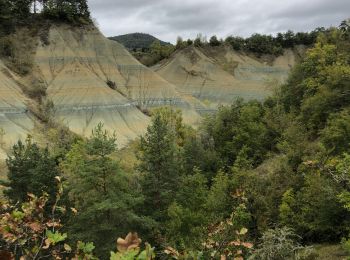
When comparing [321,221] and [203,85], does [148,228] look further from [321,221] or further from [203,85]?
[203,85]

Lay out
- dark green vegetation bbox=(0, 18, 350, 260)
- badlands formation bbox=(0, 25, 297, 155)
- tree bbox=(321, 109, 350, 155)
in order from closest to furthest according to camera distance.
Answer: dark green vegetation bbox=(0, 18, 350, 260) → tree bbox=(321, 109, 350, 155) → badlands formation bbox=(0, 25, 297, 155)

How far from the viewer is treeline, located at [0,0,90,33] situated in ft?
265

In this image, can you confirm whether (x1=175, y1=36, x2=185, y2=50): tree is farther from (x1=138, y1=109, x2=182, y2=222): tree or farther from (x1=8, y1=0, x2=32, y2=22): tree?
(x1=138, y1=109, x2=182, y2=222): tree

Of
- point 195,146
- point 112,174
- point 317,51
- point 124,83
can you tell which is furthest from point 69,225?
point 124,83

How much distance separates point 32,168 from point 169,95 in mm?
56223

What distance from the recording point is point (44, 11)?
83.9m

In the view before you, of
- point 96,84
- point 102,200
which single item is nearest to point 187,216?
point 102,200

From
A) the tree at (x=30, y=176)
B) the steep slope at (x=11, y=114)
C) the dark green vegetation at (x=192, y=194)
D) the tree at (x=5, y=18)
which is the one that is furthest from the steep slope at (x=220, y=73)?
the tree at (x=30, y=176)

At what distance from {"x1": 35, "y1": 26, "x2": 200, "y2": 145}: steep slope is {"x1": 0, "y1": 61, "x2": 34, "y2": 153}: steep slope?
566cm

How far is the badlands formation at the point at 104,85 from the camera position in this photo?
229 ft

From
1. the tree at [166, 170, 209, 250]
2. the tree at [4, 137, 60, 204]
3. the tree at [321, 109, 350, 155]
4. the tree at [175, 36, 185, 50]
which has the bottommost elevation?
the tree at [166, 170, 209, 250]

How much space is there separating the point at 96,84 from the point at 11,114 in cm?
1657

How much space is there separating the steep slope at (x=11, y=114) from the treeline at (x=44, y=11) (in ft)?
40.4

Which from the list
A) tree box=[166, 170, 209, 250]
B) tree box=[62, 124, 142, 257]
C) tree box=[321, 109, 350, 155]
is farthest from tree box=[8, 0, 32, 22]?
tree box=[321, 109, 350, 155]
